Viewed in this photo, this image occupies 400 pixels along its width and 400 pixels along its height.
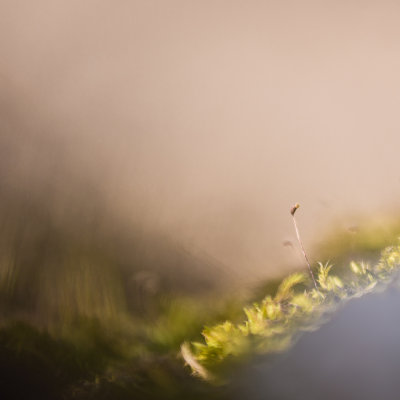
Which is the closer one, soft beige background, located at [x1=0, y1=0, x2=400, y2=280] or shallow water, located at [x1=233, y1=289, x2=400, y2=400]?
shallow water, located at [x1=233, y1=289, x2=400, y2=400]

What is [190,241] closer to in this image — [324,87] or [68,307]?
[68,307]

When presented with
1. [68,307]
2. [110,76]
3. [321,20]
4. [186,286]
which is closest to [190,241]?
[186,286]

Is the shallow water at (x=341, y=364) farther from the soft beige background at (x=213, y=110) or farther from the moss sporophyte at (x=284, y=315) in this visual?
the soft beige background at (x=213, y=110)

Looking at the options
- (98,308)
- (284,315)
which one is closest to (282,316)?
Answer: (284,315)

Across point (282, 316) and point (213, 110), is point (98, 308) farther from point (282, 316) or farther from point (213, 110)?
point (213, 110)

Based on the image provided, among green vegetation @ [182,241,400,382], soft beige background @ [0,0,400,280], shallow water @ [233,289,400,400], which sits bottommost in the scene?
shallow water @ [233,289,400,400]

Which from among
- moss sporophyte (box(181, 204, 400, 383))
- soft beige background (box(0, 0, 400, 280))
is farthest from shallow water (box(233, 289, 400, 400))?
soft beige background (box(0, 0, 400, 280))

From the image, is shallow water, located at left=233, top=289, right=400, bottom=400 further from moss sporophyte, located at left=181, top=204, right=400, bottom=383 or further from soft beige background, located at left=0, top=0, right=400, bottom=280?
soft beige background, located at left=0, top=0, right=400, bottom=280
